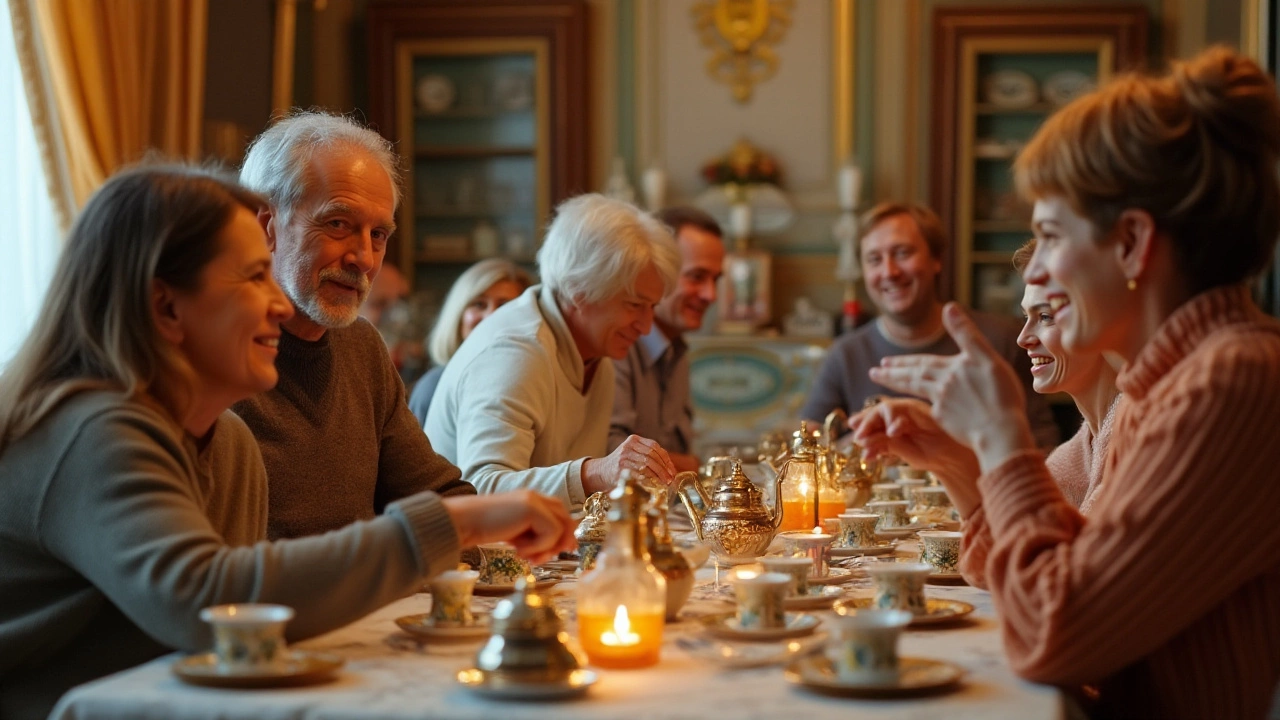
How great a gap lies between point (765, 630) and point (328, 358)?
1176 millimetres

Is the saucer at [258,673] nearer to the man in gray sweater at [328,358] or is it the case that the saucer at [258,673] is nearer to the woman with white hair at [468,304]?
the man in gray sweater at [328,358]

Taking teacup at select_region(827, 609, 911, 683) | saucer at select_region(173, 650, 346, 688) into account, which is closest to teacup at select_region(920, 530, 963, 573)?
teacup at select_region(827, 609, 911, 683)

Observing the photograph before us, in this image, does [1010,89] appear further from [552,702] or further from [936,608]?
[552,702]

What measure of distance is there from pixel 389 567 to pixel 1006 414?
702 mm

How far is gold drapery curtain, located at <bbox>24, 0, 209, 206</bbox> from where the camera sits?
184 inches

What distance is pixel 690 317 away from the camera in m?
4.82

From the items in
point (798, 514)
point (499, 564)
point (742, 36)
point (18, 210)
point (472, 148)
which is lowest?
point (798, 514)

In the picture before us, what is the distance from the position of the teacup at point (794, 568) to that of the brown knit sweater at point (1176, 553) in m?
0.35

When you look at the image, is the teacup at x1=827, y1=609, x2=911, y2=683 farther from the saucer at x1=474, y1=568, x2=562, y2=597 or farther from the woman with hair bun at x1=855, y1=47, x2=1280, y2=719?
the saucer at x1=474, y1=568, x2=562, y2=597

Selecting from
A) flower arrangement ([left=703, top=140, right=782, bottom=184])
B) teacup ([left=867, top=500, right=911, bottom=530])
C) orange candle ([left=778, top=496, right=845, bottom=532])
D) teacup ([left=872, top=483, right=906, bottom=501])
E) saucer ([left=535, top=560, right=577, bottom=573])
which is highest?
flower arrangement ([left=703, top=140, right=782, bottom=184])

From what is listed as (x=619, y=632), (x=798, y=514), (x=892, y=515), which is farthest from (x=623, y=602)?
(x=892, y=515)

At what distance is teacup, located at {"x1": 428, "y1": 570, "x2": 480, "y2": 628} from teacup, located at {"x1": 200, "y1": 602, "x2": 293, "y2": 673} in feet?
0.92

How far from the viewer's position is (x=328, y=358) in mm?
2568

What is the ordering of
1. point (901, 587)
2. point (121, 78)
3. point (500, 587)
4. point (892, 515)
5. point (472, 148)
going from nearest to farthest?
point (901, 587) < point (500, 587) < point (892, 515) < point (121, 78) < point (472, 148)
